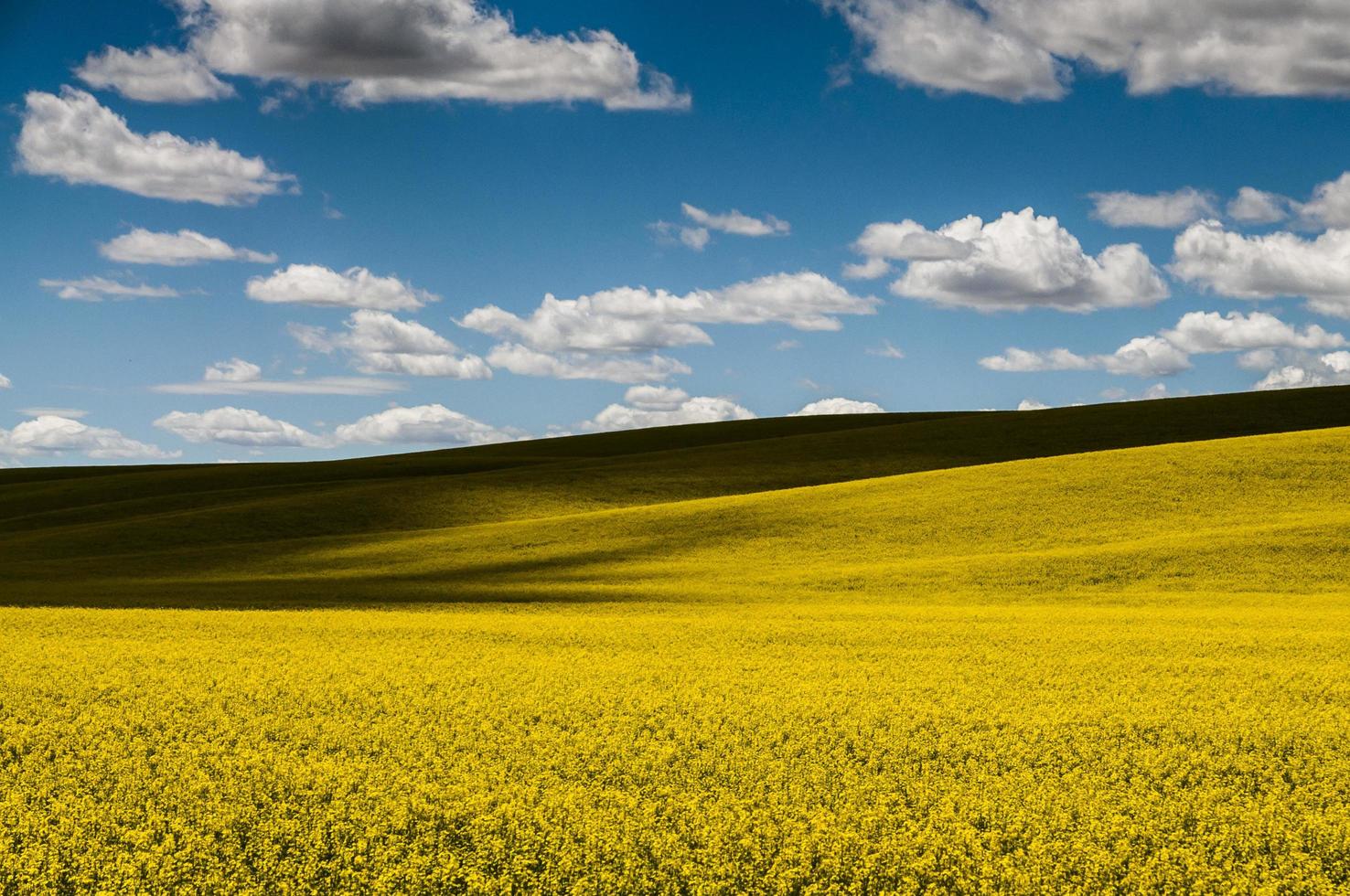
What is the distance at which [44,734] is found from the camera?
11883 mm

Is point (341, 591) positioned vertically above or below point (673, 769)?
above

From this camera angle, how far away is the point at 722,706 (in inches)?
530

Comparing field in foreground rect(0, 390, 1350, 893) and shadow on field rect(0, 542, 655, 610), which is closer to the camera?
field in foreground rect(0, 390, 1350, 893)

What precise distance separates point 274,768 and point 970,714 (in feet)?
25.6

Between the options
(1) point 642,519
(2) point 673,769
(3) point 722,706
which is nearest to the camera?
(2) point 673,769

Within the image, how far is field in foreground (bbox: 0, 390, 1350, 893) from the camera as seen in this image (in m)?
8.80

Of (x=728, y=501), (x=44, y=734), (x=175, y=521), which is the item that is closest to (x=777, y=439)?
(x=728, y=501)

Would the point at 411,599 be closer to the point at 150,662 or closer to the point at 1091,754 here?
the point at 150,662

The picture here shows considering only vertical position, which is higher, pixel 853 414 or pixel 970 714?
pixel 853 414

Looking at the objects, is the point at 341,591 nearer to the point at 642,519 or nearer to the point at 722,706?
the point at 642,519

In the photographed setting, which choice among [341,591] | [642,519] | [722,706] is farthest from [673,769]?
[642,519]

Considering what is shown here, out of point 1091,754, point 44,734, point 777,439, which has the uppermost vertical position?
point 777,439

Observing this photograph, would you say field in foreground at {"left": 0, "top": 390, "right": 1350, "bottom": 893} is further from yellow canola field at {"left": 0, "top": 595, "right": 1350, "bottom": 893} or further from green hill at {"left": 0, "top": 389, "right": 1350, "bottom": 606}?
green hill at {"left": 0, "top": 389, "right": 1350, "bottom": 606}

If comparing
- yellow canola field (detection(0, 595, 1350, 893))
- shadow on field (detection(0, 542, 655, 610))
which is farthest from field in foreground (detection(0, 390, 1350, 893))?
shadow on field (detection(0, 542, 655, 610))
